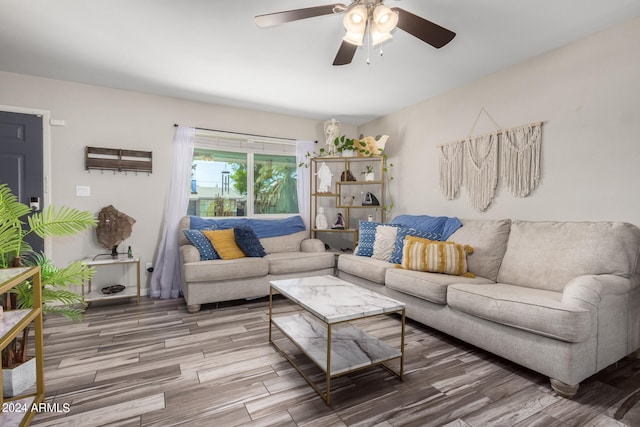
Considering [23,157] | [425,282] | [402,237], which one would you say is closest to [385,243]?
[402,237]

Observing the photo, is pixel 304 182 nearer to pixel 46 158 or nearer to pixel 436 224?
pixel 436 224

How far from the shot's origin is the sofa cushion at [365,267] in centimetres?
304

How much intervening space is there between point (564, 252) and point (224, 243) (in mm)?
3140

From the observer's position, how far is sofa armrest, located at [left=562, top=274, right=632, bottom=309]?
1.73m

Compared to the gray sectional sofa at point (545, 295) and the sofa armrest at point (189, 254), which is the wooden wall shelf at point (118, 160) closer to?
the sofa armrest at point (189, 254)

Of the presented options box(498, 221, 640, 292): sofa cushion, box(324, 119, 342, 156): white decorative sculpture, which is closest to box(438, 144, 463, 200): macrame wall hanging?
box(498, 221, 640, 292): sofa cushion

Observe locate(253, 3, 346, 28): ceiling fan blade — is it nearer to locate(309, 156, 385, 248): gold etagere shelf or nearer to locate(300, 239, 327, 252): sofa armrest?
locate(309, 156, 385, 248): gold etagere shelf

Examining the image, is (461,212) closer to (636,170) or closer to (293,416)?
(636,170)

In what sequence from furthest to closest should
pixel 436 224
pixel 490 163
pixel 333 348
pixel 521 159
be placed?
pixel 436 224, pixel 490 163, pixel 521 159, pixel 333 348

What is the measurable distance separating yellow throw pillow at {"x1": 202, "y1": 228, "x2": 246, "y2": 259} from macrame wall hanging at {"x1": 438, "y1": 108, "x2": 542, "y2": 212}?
8.29 feet

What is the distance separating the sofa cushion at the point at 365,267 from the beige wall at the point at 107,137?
233 centimetres

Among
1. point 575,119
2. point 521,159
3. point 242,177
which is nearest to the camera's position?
point 575,119

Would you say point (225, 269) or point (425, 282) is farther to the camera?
point (225, 269)

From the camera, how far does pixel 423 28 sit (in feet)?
5.86
